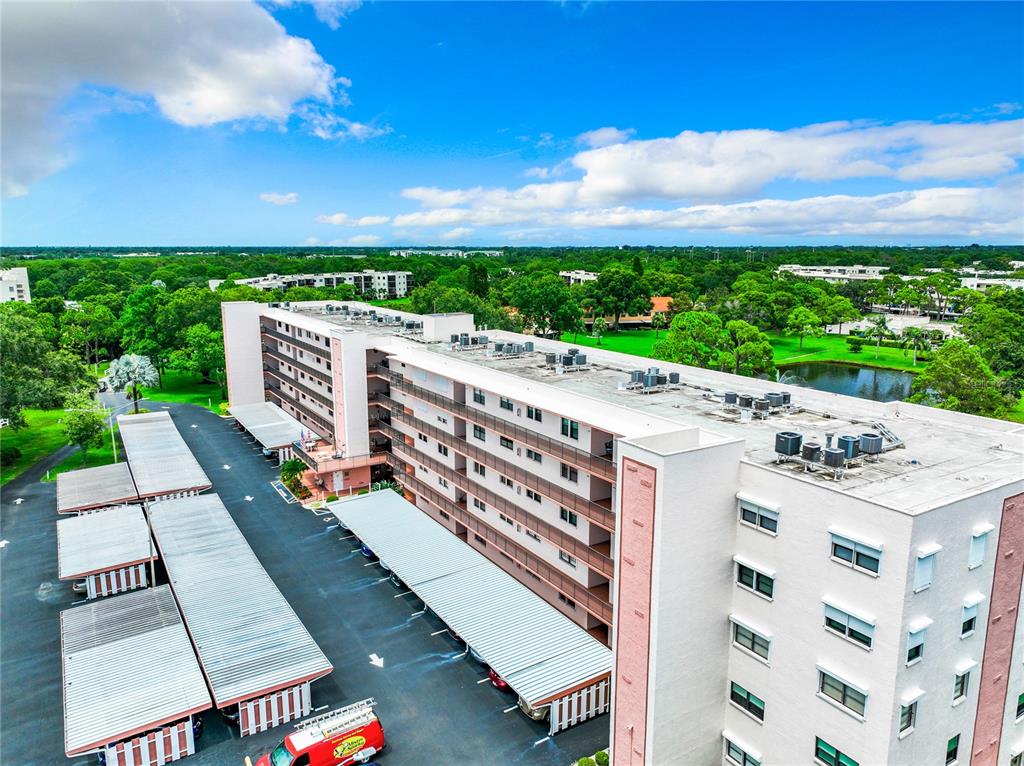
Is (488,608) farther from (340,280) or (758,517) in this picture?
(340,280)

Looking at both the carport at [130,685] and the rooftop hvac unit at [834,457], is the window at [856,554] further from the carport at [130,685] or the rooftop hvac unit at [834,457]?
the carport at [130,685]

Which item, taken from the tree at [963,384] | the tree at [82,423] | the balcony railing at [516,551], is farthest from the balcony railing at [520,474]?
the tree at [963,384]

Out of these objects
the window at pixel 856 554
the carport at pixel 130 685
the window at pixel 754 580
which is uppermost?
the window at pixel 856 554

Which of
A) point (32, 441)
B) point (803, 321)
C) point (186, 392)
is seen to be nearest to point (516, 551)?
point (32, 441)

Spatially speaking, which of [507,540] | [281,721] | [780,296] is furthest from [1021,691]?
[780,296]

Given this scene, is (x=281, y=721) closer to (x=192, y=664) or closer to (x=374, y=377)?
(x=192, y=664)
